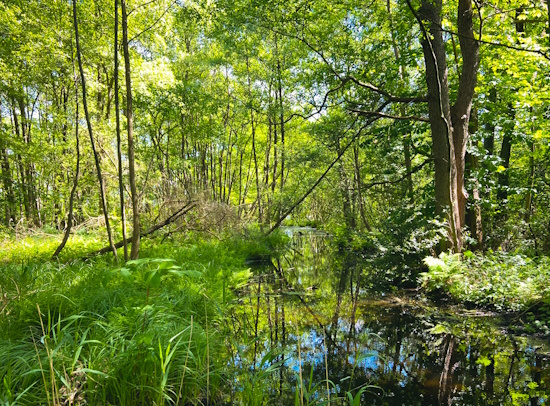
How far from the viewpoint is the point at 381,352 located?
12.8 feet

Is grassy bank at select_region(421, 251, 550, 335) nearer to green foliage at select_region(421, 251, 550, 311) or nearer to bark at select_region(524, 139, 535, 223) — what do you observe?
green foliage at select_region(421, 251, 550, 311)

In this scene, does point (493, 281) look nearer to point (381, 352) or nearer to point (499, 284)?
point (499, 284)

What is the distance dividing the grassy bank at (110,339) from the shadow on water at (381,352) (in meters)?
0.45

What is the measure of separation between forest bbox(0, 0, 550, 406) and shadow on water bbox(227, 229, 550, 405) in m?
0.04

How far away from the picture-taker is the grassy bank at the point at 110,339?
218 cm

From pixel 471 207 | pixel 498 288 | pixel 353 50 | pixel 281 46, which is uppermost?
pixel 281 46

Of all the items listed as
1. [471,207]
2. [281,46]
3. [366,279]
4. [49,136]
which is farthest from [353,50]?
[49,136]

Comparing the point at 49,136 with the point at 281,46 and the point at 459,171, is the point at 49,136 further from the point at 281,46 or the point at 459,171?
the point at 459,171

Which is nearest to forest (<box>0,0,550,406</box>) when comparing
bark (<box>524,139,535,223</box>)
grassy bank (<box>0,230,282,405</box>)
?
grassy bank (<box>0,230,282,405</box>)

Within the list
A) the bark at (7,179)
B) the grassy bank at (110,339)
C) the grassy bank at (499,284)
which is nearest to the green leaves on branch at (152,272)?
the grassy bank at (110,339)

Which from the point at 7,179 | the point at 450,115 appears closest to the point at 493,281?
the point at 450,115

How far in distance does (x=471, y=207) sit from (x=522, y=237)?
313 cm

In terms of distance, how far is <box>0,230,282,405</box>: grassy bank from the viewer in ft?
7.15

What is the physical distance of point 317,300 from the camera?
629 cm
